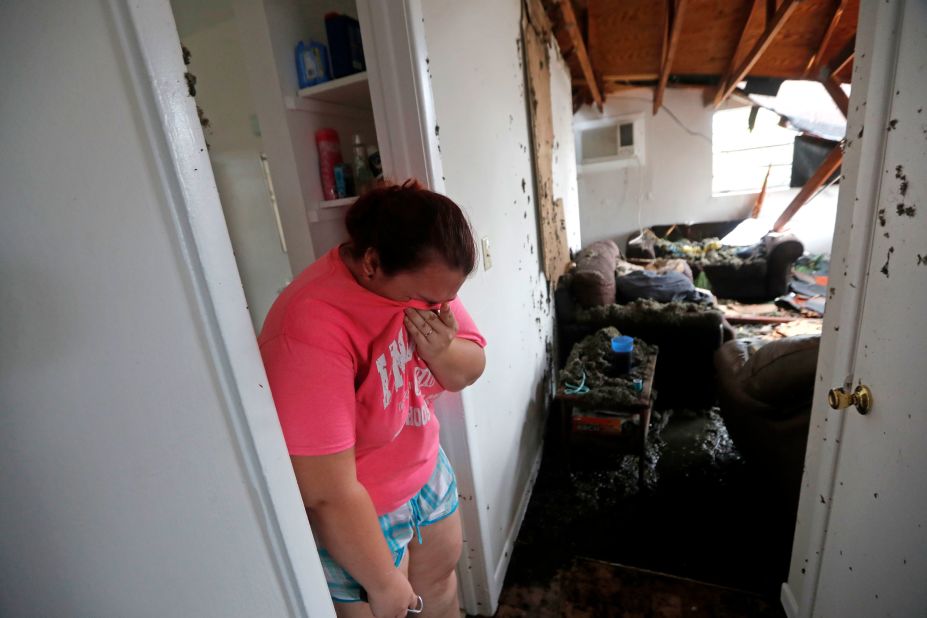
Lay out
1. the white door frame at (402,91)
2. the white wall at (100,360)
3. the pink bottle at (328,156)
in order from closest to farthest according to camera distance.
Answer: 1. the white wall at (100,360)
2. the white door frame at (402,91)
3. the pink bottle at (328,156)

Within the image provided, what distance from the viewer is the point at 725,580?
4.79 feet

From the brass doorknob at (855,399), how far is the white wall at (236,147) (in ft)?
5.52

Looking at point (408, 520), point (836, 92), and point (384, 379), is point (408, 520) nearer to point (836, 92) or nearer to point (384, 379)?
point (384, 379)

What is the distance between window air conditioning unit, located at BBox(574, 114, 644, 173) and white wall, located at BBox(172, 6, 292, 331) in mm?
5360

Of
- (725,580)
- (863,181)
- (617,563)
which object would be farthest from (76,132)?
(725,580)

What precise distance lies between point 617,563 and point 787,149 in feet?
20.0

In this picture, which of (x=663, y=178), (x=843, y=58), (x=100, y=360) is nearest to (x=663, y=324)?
(x=100, y=360)

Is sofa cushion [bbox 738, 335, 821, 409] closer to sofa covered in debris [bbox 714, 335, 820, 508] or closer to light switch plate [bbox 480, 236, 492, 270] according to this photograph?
sofa covered in debris [bbox 714, 335, 820, 508]

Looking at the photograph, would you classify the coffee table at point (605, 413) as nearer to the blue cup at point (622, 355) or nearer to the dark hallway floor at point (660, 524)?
the blue cup at point (622, 355)

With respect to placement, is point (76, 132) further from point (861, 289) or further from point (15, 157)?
point (861, 289)

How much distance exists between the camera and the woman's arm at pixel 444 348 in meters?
0.80

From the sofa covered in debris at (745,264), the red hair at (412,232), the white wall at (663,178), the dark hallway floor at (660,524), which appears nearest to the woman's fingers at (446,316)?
the red hair at (412,232)

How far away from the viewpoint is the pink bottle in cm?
122

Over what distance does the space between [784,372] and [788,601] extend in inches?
28.4
